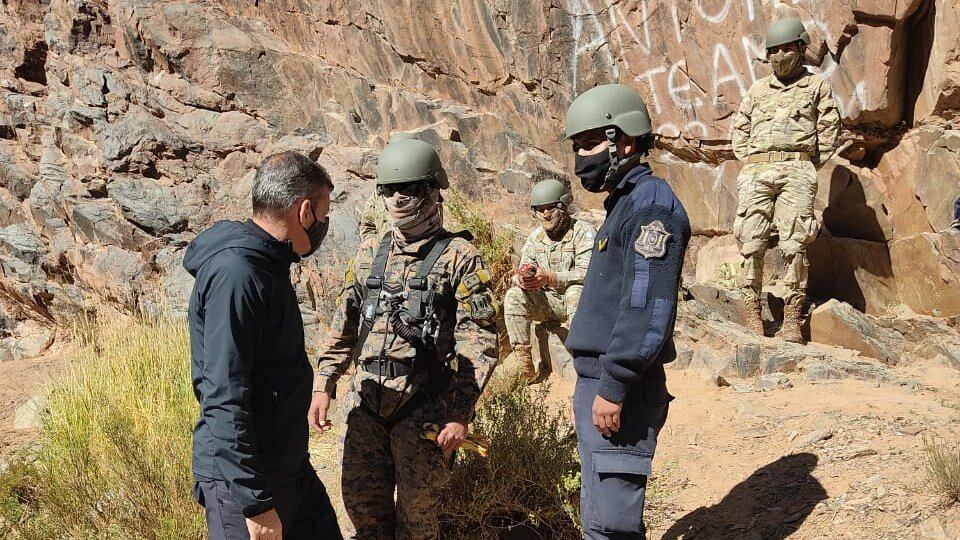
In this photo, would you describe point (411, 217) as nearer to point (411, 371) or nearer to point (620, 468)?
point (411, 371)

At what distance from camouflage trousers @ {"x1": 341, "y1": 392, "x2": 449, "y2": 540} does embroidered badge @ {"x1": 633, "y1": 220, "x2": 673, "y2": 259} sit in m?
1.09

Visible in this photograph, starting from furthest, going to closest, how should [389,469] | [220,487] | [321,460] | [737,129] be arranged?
1. [737,129]
2. [321,460]
3. [389,469]
4. [220,487]

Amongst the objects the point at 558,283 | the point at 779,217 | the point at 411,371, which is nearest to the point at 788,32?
the point at 779,217

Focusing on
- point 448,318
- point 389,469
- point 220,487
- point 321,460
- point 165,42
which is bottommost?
point 321,460

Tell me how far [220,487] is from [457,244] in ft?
4.40

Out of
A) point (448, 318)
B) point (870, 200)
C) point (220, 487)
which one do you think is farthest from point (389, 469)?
point (870, 200)

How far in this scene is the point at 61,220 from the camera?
10.2 meters

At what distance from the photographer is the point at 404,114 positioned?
9391 millimetres

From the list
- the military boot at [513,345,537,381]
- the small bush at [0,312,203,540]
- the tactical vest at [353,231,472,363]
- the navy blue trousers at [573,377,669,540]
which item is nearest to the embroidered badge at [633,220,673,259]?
the navy blue trousers at [573,377,669,540]

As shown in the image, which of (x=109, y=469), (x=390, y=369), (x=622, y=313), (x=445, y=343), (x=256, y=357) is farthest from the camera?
(x=109, y=469)

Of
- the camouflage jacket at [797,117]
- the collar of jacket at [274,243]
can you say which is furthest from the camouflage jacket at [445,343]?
the camouflage jacket at [797,117]

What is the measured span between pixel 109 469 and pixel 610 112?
3.24 m

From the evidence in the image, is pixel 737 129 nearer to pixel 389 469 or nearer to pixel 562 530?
pixel 562 530

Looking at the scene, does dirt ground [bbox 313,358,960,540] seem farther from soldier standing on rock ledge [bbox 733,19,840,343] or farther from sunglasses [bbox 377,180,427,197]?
sunglasses [bbox 377,180,427,197]
